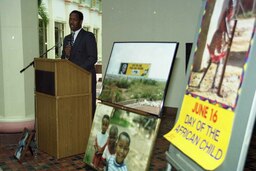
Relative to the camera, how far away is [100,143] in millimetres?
2158

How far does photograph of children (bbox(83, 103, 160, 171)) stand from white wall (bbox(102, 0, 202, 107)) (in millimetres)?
2594

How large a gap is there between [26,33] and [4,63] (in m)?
0.42

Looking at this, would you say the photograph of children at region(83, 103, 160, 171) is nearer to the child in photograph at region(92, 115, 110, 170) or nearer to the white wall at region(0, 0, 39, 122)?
the child in photograph at region(92, 115, 110, 170)

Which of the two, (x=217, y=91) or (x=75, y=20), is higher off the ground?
(x=75, y=20)

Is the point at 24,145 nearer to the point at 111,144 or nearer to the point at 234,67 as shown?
the point at 111,144

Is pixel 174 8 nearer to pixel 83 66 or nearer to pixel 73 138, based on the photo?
pixel 83 66

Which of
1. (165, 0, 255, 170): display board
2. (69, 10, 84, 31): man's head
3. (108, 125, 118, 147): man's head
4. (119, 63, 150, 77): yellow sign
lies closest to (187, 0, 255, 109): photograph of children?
(165, 0, 255, 170): display board

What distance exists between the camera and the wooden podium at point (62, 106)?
271 centimetres

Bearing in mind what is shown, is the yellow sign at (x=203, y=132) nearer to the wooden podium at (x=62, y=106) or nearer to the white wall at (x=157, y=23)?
the wooden podium at (x=62, y=106)

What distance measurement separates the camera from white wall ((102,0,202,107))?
460cm

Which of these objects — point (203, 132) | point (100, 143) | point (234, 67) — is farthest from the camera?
point (100, 143)

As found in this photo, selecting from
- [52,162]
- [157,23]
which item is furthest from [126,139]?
[157,23]

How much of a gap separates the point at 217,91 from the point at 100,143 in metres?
1.21

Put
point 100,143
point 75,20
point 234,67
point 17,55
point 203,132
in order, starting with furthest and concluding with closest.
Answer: point 17,55
point 75,20
point 100,143
point 203,132
point 234,67
